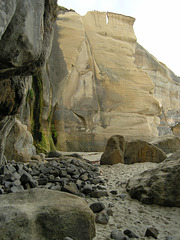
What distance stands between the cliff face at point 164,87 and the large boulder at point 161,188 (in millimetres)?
15318

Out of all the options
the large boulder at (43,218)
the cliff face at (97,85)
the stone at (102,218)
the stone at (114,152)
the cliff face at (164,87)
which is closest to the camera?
the large boulder at (43,218)

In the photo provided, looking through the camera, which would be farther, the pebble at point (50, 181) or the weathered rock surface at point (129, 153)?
A: the weathered rock surface at point (129, 153)

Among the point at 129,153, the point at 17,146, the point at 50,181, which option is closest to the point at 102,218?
the point at 50,181

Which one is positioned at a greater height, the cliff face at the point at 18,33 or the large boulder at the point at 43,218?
the cliff face at the point at 18,33

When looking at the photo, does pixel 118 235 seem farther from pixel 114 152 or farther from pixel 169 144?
pixel 169 144

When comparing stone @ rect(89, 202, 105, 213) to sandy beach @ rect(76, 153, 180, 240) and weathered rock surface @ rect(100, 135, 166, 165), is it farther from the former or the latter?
weathered rock surface @ rect(100, 135, 166, 165)

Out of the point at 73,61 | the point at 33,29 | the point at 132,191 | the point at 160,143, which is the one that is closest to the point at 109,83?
the point at 73,61

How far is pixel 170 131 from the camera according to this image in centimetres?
1867

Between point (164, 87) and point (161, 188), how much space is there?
18.9 metres

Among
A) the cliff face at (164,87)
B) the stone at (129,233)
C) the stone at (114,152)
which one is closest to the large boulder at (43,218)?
the stone at (129,233)

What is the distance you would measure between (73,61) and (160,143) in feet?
18.6

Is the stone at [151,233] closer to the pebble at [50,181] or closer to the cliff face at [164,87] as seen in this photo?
the pebble at [50,181]

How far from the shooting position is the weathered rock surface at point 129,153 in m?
5.30

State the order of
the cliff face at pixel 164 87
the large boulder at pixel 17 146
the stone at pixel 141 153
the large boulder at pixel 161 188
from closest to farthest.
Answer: the large boulder at pixel 161 188
the large boulder at pixel 17 146
the stone at pixel 141 153
the cliff face at pixel 164 87
